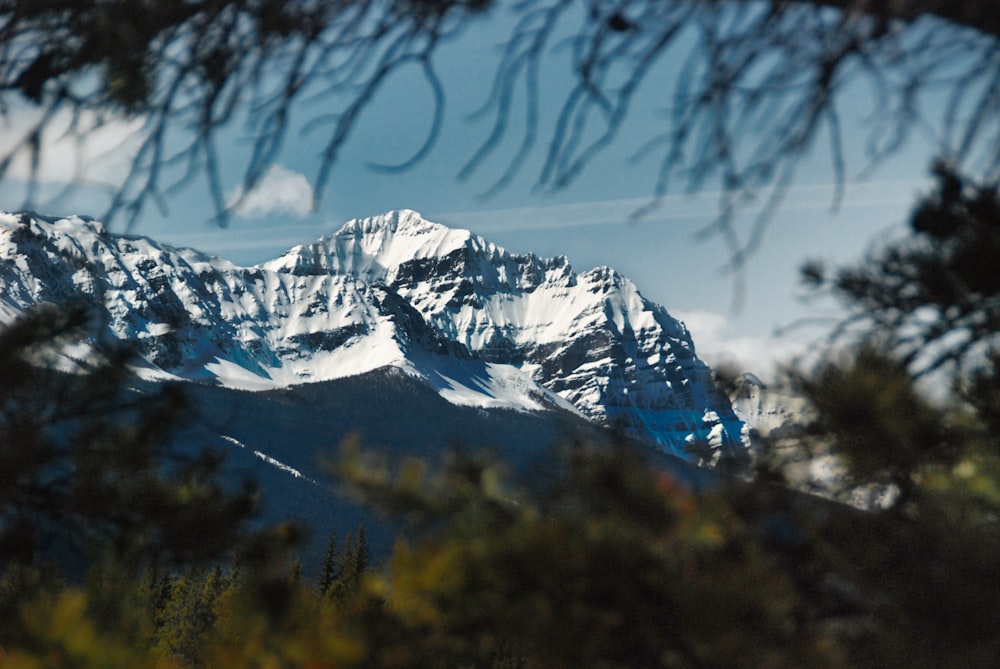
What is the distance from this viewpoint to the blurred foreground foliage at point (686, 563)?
1.85 m

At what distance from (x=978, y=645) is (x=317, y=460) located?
216 cm

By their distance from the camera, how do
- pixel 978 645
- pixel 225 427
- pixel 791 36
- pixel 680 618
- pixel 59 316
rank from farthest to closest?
pixel 59 316
pixel 225 427
pixel 978 645
pixel 791 36
pixel 680 618

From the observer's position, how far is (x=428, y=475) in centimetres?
233

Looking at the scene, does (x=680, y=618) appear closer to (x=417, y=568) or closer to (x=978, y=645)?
(x=417, y=568)

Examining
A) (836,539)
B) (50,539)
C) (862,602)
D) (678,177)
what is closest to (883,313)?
(836,539)

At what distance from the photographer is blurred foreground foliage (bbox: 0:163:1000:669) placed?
6.07ft

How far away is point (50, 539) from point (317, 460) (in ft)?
7.71

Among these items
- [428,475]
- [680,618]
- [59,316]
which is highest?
[59,316]

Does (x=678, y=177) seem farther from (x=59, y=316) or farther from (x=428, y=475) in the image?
(x=59, y=316)

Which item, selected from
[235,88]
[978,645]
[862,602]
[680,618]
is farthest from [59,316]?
[978,645]

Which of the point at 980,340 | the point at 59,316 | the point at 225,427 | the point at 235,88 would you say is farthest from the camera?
the point at 59,316

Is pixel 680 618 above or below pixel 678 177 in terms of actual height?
below

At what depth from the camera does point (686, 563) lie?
6.23 feet

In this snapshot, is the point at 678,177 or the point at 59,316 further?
the point at 59,316
